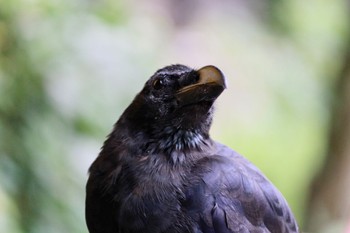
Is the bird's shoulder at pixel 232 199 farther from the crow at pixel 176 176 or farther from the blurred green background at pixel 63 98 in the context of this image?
the blurred green background at pixel 63 98

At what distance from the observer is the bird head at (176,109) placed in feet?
6.73

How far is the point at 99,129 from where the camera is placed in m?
2.91

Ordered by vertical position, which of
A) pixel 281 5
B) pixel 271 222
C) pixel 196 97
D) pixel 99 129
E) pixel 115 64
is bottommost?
pixel 271 222

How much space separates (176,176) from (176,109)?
0.19 m

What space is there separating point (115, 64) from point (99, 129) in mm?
301

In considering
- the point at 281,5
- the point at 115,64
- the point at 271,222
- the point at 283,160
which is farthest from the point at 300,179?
the point at 271,222

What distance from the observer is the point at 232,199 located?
2053 millimetres

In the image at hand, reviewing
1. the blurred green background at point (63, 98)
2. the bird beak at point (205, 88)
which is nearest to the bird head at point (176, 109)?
the bird beak at point (205, 88)

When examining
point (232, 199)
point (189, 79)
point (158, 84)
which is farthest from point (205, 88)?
point (232, 199)

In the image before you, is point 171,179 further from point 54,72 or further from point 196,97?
point 54,72

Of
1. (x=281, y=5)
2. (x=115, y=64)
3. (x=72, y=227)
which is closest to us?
(x=72, y=227)

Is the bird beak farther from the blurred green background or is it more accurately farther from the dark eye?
the blurred green background

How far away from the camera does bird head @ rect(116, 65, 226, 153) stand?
205 cm

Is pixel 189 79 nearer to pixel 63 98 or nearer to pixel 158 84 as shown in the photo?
pixel 158 84
